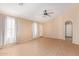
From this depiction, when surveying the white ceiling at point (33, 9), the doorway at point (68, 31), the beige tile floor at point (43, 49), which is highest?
the white ceiling at point (33, 9)

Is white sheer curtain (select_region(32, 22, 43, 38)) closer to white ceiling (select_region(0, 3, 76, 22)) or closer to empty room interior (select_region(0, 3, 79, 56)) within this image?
empty room interior (select_region(0, 3, 79, 56))

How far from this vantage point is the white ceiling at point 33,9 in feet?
7.17

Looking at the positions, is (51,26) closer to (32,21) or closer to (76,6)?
(32,21)

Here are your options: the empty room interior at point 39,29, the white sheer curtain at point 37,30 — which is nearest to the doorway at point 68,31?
the empty room interior at point 39,29

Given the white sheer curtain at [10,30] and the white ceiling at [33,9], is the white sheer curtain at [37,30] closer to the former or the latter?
the white ceiling at [33,9]

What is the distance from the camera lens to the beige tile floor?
217 centimetres

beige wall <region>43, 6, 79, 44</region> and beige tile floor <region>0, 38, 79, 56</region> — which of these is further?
beige wall <region>43, 6, 79, 44</region>

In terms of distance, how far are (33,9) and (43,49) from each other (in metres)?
0.80

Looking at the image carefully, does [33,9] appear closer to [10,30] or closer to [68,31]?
[10,30]

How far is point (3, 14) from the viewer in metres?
2.10

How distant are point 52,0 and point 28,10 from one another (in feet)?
1.63

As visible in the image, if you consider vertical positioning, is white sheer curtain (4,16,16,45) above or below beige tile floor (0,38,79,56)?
above

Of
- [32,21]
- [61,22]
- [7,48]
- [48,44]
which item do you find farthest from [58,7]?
[7,48]

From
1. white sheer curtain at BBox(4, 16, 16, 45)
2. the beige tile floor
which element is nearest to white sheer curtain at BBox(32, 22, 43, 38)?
the beige tile floor
